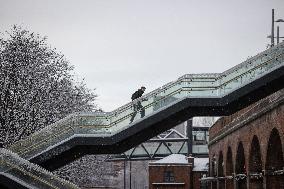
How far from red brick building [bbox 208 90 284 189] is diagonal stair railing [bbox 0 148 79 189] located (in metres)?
8.21

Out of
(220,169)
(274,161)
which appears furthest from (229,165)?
(274,161)

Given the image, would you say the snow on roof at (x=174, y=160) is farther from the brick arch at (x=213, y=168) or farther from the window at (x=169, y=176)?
the brick arch at (x=213, y=168)

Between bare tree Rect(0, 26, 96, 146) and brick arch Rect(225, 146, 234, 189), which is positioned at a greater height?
bare tree Rect(0, 26, 96, 146)

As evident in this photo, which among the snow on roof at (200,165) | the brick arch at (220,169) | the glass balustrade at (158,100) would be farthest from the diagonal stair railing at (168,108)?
the snow on roof at (200,165)

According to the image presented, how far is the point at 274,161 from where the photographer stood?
57.7 feet

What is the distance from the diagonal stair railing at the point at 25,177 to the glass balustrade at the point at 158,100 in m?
1.54

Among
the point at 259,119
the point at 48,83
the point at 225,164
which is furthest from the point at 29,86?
the point at 225,164

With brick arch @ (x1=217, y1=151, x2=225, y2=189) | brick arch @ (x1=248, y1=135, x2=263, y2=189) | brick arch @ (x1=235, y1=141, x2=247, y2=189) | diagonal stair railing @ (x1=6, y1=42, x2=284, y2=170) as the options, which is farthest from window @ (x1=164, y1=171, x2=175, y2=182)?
diagonal stair railing @ (x1=6, y1=42, x2=284, y2=170)

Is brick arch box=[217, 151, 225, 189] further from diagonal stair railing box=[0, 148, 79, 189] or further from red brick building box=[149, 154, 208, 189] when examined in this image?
diagonal stair railing box=[0, 148, 79, 189]

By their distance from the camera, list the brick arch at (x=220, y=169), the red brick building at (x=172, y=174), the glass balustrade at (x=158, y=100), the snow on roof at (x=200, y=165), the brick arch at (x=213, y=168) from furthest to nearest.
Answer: the snow on roof at (x=200, y=165) → the red brick building at (x=172, y=174) → the brick arch at (x=213, y=168) → the brick arch at (x=220, y=169) → the glass balustrade at (x=158, y=100)

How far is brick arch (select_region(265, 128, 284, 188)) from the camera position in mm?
17328

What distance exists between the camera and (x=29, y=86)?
22500 millimetres

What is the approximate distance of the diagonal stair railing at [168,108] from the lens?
48.4 feet

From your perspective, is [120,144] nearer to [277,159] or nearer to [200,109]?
[200,109]
